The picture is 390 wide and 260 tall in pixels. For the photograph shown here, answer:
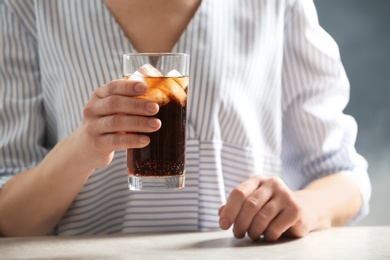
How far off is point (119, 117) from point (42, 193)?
458 millimetres

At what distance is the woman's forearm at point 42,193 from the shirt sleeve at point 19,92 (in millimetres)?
90

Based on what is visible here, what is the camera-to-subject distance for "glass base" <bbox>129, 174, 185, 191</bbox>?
1.37 meters

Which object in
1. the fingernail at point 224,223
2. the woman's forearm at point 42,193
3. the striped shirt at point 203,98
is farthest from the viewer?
the striped shirt at point 203,98

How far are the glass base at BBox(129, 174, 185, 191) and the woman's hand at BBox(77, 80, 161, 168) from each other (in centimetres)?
7

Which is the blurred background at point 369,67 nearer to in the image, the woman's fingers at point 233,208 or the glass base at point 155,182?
the woman's fingers at point 233,208

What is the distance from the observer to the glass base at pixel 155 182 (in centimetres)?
137

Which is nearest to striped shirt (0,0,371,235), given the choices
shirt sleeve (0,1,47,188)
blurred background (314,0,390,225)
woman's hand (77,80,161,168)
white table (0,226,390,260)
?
shirt sleeve (0,1,47,188)

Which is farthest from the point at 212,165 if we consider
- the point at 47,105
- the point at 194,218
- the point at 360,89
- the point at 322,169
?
the point at 360,89

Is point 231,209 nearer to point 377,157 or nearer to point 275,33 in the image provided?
point 275,33

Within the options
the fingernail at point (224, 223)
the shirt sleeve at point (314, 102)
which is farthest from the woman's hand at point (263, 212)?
the shirt sleeve at point (314, 102)

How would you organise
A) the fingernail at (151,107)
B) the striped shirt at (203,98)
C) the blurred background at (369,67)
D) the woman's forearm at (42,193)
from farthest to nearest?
the blurred background at (369,67) → the striped shirt at (203,98) → the woman's forearm at (42,193) → the fingernail at (151,107)

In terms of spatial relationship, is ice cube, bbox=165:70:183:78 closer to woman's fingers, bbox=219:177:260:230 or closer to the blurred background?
woman's fingers, bbox=219:177:260:230

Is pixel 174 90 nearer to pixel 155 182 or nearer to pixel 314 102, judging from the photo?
pixel 155 182

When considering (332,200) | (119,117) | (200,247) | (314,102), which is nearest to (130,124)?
(119,117)
